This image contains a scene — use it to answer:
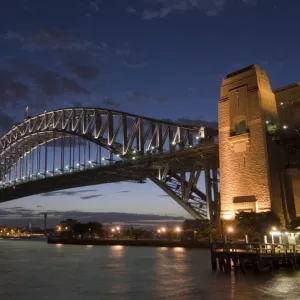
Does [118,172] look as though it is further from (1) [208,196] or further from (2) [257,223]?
(2) [257,223]

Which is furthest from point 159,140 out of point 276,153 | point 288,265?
point 288,265

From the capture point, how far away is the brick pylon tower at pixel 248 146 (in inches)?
1583

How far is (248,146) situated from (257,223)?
25.4 ft

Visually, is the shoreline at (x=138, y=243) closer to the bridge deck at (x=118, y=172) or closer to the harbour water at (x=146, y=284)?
the bridge deck at (x=118, y=172)

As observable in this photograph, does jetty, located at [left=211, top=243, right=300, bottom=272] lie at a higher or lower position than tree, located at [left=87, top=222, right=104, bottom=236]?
lower

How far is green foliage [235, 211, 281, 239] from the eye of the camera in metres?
37.5

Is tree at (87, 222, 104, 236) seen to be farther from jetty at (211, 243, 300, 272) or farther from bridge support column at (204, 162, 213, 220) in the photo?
jetty at (211, 243, 300, 272)

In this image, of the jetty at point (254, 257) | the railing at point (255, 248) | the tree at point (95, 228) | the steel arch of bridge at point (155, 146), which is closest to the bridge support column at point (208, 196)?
the steel arch of bridge at point (155, 146)

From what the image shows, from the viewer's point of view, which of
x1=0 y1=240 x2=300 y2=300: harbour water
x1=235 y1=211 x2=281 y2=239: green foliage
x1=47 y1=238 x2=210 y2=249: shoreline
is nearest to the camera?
x1=0 y1=240 x2=300 y2=300: harbour water

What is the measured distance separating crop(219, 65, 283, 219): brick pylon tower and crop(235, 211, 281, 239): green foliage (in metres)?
1.14

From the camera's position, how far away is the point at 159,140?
62.9 metres

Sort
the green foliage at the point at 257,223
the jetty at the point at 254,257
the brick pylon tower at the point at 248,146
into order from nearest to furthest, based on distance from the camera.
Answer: the jetty at the point at 254,257 → the green foliage at the point at 257,223 → the brick pylon tower at the point at 248,146

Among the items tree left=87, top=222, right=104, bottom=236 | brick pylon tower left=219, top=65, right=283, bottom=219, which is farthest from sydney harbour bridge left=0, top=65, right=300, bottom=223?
tree left=87, top=222, right=104, bottom=236

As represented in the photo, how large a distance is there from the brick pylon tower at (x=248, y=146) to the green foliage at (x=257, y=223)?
1.14 meters
